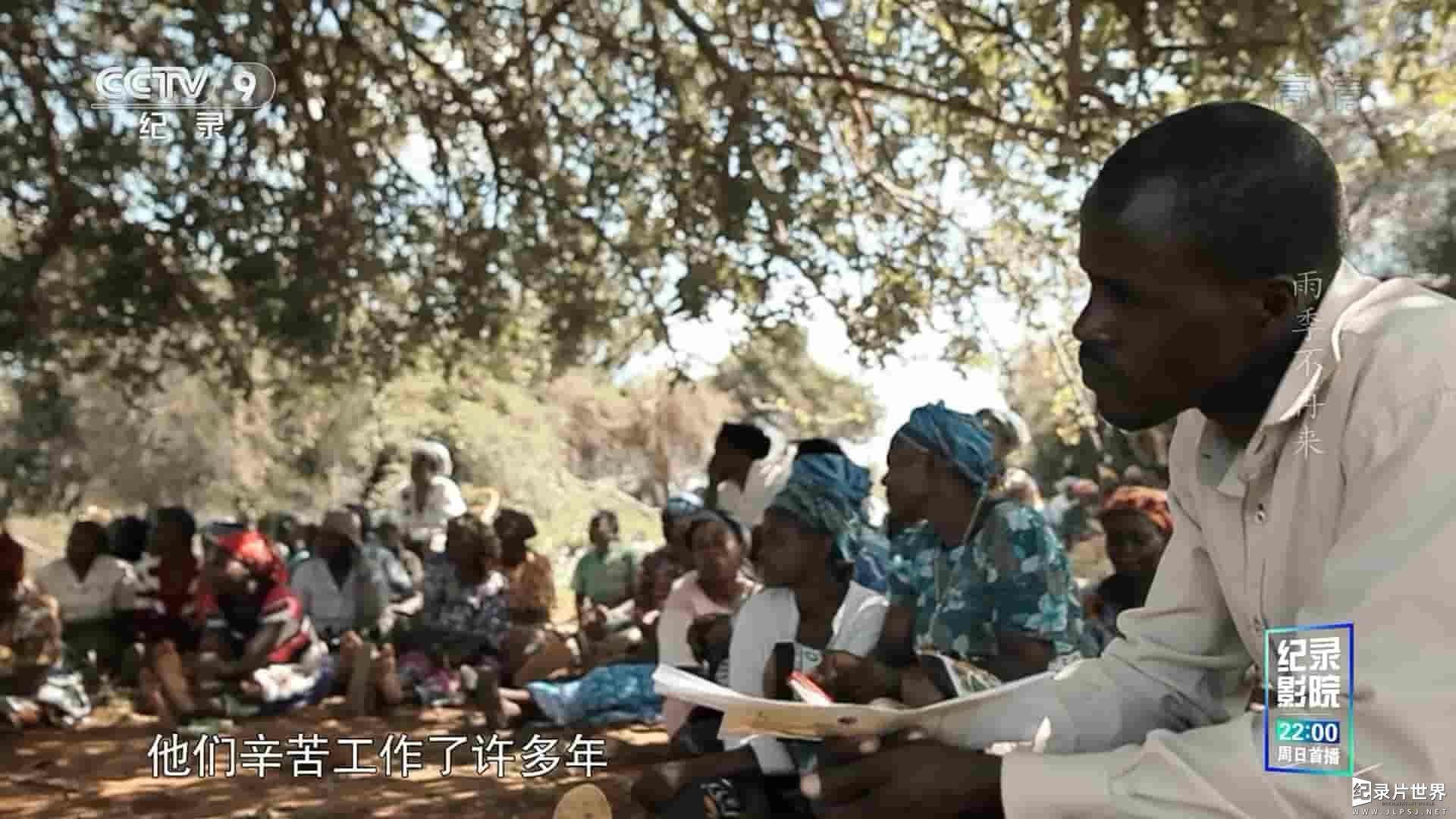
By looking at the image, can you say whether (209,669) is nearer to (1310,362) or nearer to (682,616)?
(682,616)

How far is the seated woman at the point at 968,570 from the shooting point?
8.90ft

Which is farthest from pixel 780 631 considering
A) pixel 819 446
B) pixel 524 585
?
pixel 524 585

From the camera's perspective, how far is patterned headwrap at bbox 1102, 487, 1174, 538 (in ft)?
14.3

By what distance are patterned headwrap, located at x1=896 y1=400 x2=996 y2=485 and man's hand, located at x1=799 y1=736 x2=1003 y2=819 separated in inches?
71.4

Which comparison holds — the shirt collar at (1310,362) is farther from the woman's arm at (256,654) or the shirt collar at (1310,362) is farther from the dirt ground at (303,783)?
the woman's arm at (256,654)

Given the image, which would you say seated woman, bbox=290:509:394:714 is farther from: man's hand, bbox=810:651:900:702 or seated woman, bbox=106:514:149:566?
man's hand, bbox=810:651:900:702

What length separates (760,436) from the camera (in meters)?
5.55

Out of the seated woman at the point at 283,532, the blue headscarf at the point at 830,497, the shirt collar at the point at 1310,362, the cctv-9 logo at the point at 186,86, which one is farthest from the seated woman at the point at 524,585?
the shirt collar at the point at 1310,362

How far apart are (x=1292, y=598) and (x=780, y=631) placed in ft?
6.40

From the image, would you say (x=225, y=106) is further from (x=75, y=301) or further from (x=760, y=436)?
(x=760, y=436)

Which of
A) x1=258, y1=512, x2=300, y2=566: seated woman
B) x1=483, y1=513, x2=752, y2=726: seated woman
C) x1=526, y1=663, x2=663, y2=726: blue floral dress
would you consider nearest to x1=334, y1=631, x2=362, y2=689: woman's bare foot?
x1=483, y1=513, x2=752, y2=726: seated woman

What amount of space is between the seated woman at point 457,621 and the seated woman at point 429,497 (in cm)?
202

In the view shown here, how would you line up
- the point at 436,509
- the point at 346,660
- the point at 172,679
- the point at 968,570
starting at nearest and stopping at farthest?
the point at 968,570, the point at 172,679, the point at 346,660, the point at 436,509

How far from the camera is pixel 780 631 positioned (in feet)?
9.96
